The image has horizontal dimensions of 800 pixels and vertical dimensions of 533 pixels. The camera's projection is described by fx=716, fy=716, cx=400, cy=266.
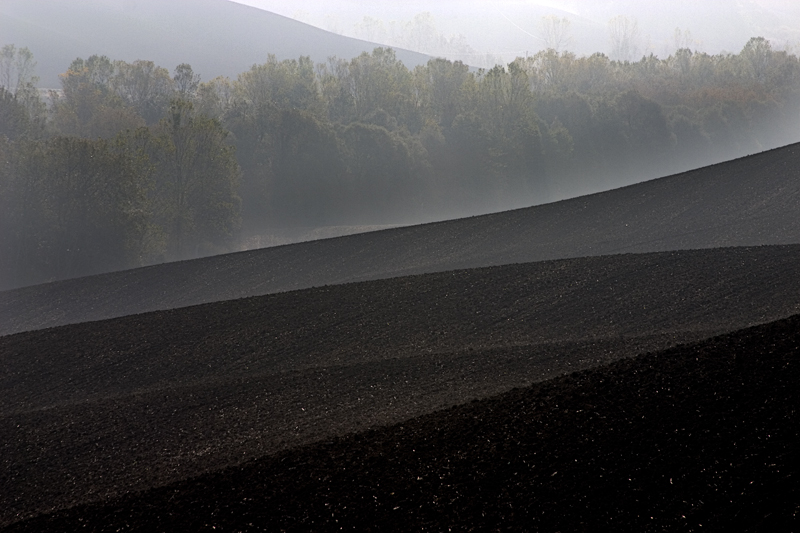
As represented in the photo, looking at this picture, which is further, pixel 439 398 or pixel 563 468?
pixel 439 398

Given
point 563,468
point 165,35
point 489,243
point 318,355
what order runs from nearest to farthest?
point 563,468
point 318,355
point 489,243
point 165,35

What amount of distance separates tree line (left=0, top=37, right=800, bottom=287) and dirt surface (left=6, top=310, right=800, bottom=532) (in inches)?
1395

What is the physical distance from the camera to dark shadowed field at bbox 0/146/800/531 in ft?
18.7

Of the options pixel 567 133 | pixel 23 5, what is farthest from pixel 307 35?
pixel 567 133

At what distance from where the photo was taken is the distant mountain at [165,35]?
116m

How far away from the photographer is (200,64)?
425 feet

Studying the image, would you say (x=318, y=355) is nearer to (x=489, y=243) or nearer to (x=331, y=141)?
(x=489, y=243)

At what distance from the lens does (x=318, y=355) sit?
14688 mm

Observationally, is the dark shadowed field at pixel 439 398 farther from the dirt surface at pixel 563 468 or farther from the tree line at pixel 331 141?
the tree line at pixel 331 141

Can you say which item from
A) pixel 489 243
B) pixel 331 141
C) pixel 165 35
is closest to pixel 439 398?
pixel 489 243

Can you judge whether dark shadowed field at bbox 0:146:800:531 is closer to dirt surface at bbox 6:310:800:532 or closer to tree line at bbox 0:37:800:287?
dirt surface at bbox 6:310:800:532

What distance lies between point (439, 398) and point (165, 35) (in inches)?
5645

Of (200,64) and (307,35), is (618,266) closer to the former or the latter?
(200,64)

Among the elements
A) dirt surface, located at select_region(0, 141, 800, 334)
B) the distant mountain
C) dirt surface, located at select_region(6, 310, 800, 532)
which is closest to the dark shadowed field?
dirt surface, located at select_region(6, 310, 800, 532)
